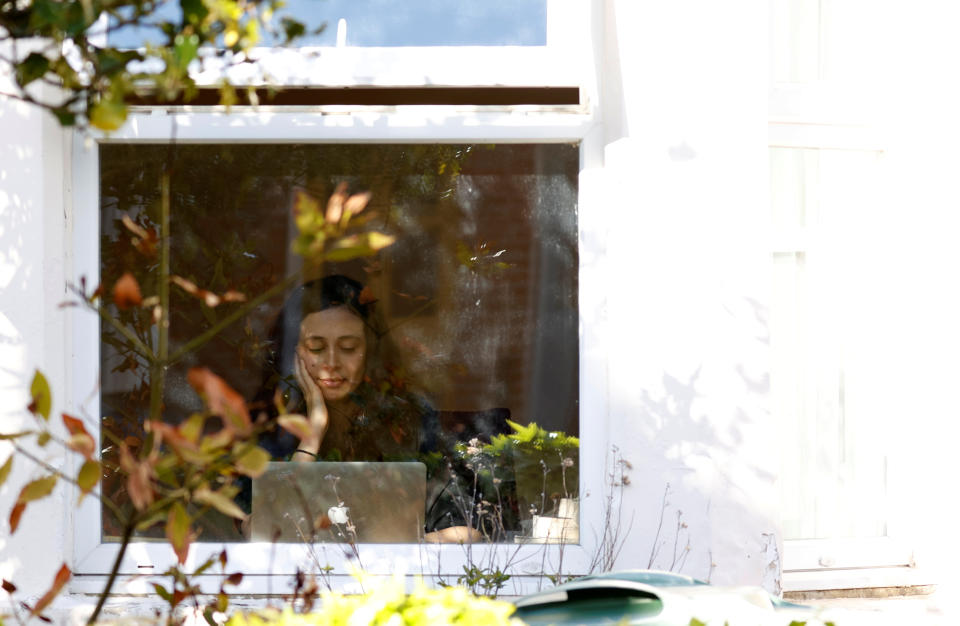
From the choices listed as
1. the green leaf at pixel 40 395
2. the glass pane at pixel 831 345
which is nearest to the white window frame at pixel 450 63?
the glass pane at pixel 831 345

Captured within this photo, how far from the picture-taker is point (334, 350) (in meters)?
3.58

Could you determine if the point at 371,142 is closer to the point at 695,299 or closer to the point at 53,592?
the point at 695,299

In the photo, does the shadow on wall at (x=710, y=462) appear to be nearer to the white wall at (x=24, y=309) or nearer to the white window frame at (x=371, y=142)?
the white window frame at (x=371, y=142)

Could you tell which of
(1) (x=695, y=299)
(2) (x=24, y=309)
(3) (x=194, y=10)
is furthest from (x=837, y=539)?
(3) (x=194, y=10)

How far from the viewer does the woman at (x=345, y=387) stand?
3512mm

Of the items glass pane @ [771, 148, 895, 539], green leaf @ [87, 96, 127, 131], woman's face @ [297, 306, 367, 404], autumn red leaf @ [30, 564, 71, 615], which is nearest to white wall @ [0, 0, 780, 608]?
glass pane @ [771, 148, 895, 539]

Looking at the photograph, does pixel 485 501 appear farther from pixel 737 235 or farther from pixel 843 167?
pixel 843 167

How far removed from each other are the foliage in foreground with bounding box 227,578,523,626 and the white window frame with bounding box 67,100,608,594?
198 centimetres

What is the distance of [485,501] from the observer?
3.37 m

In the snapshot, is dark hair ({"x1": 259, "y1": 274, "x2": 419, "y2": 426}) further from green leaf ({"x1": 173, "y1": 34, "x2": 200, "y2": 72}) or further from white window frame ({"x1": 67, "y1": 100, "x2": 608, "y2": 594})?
green leaf ({"x1": 173, "y1": 34, "x2": 200, "y2": 72})

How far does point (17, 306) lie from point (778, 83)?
8.84 feet

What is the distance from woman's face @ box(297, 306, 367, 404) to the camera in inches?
140

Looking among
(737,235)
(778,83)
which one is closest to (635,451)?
(737,235)

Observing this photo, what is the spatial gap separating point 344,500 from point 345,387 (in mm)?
390
